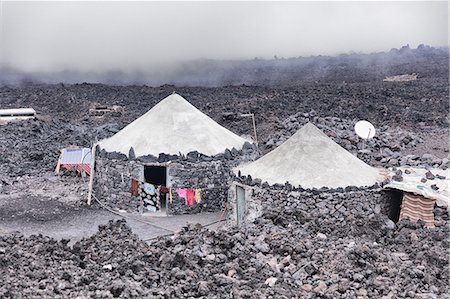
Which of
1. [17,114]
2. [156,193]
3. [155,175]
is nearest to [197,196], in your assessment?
[156,193]

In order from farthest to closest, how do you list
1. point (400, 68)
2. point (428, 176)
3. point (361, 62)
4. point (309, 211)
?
1. point (361, 62)
2. point (400, 68)
3. point (428, 176)
4. point (309, 211)

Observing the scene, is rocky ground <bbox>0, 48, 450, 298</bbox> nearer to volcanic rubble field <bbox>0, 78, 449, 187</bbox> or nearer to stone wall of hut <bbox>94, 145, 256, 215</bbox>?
stone wall of hut <bbox>94, 145, 256, 215</bbox>

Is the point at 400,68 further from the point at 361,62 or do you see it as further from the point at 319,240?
the point at 319,240

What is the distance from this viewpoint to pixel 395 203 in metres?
15.7

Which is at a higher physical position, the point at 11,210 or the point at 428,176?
the point at 428,176

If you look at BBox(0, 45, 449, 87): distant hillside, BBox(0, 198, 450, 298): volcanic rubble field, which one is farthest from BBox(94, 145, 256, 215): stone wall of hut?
BBox(0, 45, 449, 87): distant hillside

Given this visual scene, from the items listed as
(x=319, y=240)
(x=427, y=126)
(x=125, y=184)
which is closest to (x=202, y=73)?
(x=427, y=126)

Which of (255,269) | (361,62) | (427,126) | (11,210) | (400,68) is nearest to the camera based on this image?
(255,269)

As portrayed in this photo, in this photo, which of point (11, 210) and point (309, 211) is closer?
point (309, 211)

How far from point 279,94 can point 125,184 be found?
28.1 meters

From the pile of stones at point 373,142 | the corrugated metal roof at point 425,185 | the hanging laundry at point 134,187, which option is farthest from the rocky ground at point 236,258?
the hanging laundry at point 134,187

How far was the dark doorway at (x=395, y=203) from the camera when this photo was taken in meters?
15.5

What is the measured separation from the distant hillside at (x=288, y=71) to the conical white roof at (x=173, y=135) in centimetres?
3689

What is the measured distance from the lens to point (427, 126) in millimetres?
31219
